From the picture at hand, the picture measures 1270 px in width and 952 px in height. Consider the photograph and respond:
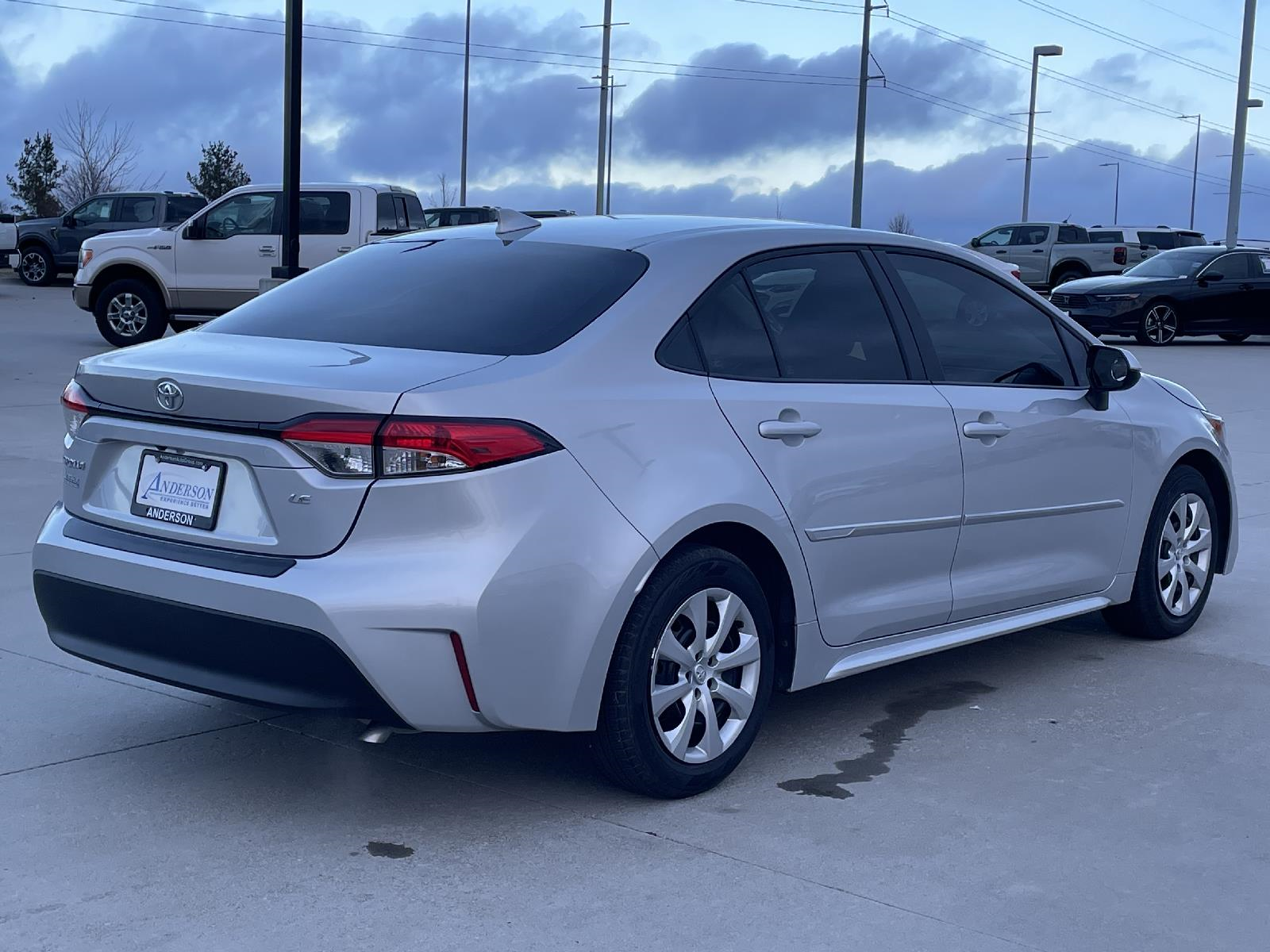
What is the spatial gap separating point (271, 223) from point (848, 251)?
49.1ft

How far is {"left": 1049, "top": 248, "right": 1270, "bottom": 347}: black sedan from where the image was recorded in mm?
24797

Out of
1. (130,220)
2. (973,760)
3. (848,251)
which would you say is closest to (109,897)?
(973,760)

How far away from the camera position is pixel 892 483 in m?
4.80

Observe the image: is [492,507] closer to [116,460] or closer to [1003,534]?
[116,460]

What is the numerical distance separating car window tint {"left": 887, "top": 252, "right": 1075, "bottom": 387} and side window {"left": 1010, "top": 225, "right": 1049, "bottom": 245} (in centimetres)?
3225

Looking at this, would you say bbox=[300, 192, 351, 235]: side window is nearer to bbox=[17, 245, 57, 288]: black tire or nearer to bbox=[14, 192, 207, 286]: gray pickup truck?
bbox=[14, 192, 207, 286]: gray pickup truck

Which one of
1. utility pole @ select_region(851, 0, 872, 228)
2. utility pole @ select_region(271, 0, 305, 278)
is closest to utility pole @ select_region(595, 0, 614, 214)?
utility pole @ select_region(851, 0, 872, 228)

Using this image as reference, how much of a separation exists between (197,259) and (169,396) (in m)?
15.8

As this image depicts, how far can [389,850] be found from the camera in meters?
3.91

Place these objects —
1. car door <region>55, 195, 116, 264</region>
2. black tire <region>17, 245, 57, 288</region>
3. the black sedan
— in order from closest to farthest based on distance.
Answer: the black sedan, car door <region>55, 195, 116, 264</region>, black tire <region>17, 245, 57, 288</region>

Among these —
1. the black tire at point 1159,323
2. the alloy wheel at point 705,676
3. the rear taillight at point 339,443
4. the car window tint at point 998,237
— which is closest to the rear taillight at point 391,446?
the rear taillight at point 339,443

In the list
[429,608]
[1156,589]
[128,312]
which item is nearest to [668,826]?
[429,608]

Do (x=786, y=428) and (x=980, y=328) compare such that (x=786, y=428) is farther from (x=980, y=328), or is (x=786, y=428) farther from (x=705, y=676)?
(x=980, y=328)

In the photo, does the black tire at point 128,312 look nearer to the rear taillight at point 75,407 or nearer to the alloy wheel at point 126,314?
the alloy wheel at point 126,314
